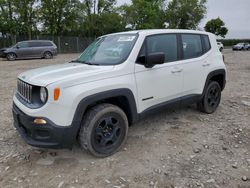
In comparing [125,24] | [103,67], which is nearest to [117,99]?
[103,67]

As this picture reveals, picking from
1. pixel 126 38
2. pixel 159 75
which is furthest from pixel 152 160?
pixel 126 38

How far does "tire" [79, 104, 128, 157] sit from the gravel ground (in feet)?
0.51

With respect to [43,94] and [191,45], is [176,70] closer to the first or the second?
[191,45]

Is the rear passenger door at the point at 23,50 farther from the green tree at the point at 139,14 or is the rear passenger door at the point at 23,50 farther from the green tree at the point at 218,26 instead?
the green tree at the point at 218,26

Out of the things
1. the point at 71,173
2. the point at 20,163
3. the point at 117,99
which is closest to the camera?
the point at 71,173

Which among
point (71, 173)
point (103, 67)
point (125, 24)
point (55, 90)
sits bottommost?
point (71, 173)

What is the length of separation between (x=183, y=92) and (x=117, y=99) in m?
1.42

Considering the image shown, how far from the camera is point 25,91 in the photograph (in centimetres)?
331

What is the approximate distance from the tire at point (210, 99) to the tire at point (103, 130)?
218 cm

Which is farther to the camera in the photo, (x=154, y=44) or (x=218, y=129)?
(x=218, y=129)

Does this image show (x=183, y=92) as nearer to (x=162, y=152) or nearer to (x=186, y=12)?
(x=162, y=152)

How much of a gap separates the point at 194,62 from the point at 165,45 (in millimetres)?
734

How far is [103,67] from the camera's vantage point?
11.2 ft

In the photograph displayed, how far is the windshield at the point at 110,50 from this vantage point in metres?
3.65
